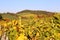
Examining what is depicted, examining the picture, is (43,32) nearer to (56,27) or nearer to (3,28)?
(56,27)

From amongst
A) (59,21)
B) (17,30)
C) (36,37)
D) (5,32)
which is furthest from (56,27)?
(5,32)

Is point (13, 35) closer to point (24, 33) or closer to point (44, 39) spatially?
point (24, 33)

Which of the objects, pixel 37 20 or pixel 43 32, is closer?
Answer: pixel 43 32

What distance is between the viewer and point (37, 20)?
34.2ft

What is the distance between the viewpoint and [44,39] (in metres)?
9.26

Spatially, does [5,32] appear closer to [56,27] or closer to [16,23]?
[16,23]

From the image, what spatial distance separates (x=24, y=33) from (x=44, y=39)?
3.35 ft

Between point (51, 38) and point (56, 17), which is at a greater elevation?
point (56, 17)

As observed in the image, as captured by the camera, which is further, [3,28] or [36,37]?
[3,28]

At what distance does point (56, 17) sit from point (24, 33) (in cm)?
181

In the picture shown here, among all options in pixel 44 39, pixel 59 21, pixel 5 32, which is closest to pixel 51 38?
pixel 44 39

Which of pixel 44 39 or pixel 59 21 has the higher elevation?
pixel 59 21

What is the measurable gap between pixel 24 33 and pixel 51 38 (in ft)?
4.33

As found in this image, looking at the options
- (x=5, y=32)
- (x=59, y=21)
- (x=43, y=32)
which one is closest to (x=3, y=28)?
(x=5, y=32)
